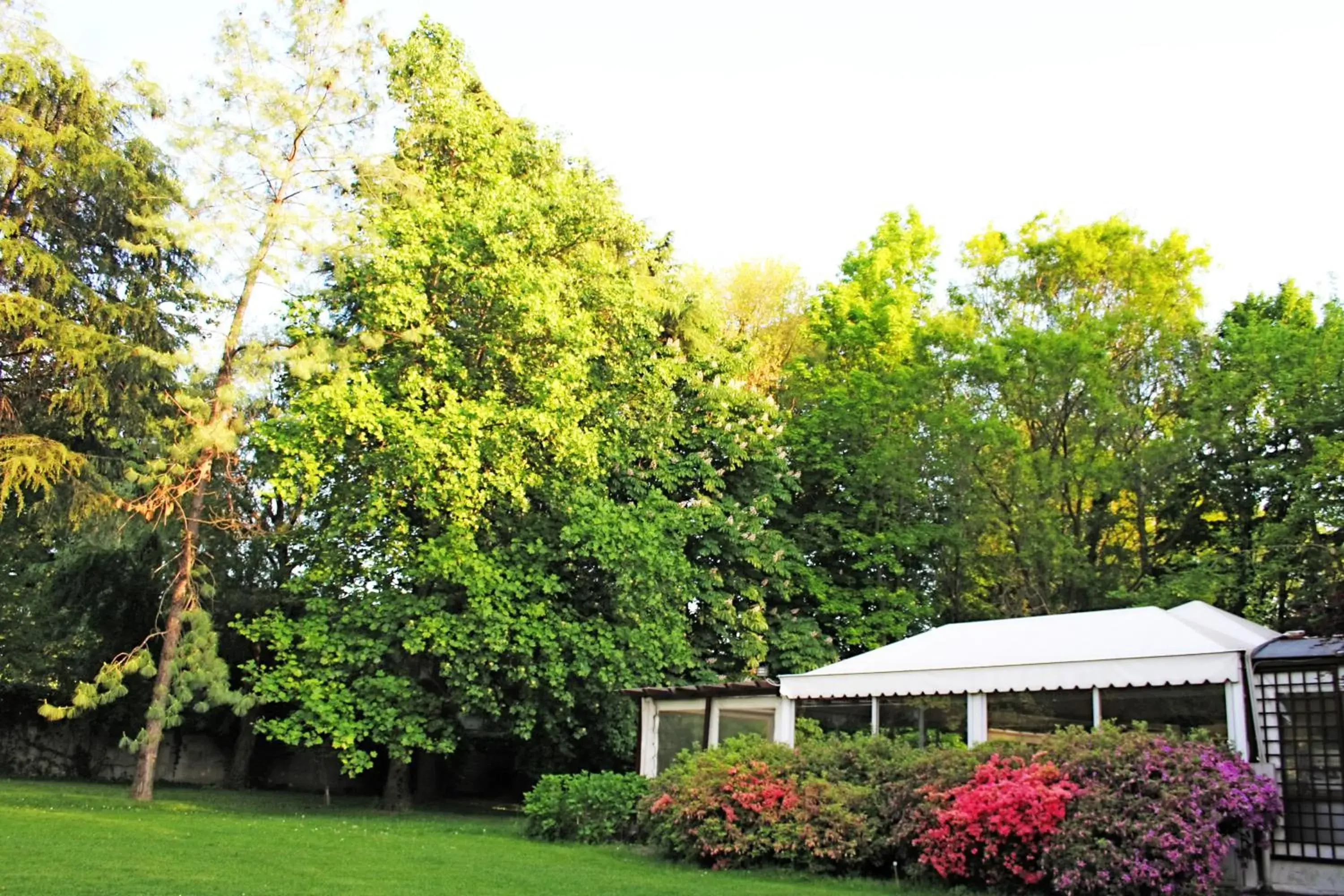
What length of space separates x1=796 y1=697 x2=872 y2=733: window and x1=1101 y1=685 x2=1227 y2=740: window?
3.49 m

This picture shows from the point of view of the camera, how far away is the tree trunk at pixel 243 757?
92.8 feet

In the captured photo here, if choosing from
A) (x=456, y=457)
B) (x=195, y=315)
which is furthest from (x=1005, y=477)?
(x=195, y=315)

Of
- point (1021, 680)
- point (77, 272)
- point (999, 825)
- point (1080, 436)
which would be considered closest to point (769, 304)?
point (1080, 436)

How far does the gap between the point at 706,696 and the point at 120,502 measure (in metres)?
10.3

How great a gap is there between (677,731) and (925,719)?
185 inches

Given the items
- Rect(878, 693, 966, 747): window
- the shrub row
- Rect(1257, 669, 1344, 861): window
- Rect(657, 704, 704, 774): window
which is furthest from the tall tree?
Rect(1257, 669, 1344, 861): window

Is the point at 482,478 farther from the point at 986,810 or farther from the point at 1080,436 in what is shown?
the point at 1080,436

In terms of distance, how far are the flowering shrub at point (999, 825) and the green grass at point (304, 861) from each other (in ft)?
1.39

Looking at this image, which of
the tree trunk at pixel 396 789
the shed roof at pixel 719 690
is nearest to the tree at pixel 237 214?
the tree trunk at pixel 396 789

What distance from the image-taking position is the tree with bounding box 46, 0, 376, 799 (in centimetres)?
1791

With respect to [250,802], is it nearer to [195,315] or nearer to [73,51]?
[195,315]

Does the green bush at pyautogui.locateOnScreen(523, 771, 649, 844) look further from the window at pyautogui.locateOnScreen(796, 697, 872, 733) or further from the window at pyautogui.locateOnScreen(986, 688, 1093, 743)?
the window at pyautogui.locateOnScreen(986, 688, 1093, 743)

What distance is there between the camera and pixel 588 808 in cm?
1542

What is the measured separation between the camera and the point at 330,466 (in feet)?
62.0
